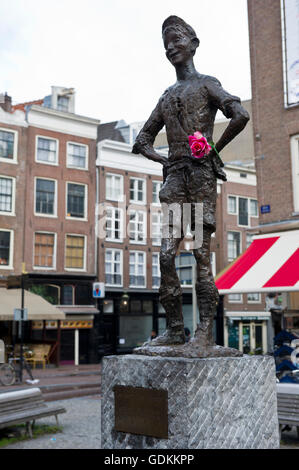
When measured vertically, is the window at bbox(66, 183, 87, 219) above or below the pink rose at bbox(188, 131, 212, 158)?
above

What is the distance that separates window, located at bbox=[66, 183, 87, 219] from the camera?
1173 inches

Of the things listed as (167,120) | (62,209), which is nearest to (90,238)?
(62,209)

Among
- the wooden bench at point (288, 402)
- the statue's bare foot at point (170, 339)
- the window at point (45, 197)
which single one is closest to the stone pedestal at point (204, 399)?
the statue's bare foot at point (170, 339)

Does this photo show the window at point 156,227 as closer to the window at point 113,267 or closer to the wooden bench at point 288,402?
the window at point 113,267

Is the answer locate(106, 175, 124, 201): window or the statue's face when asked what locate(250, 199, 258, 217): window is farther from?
the statue's face

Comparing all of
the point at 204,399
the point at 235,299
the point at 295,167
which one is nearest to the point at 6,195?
the point at 295,167

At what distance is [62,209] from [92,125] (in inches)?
206

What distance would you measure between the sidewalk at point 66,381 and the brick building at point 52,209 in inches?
98.0

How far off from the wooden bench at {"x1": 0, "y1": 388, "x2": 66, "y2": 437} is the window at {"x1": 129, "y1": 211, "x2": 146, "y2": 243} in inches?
861

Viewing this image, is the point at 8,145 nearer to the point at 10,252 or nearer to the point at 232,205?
the point at 10,252

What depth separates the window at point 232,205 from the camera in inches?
1463

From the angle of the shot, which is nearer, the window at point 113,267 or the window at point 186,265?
the window at point 186,265

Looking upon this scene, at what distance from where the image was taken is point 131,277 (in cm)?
3250

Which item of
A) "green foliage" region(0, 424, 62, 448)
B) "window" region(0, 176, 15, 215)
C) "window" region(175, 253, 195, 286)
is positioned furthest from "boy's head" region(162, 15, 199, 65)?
"window" region(0, 176, 15, 215)
